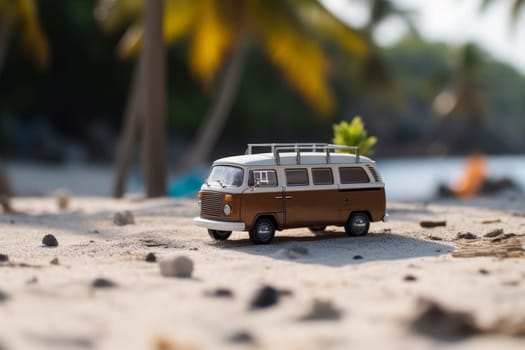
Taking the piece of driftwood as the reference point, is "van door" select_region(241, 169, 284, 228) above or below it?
above

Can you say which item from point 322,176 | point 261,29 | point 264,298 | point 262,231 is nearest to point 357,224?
point 322,176

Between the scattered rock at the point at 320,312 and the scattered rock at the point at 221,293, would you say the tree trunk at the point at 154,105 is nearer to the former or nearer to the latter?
the scattered rock at the point at 221,293

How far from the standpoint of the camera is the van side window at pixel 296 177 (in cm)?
1281

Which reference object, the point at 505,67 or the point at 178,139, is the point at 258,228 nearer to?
the point at 178,139

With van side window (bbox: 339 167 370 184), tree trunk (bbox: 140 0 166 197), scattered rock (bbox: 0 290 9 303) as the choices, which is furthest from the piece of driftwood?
tree trunk (bbox: 140 0 166 197)

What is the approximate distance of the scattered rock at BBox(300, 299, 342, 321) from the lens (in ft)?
24.9

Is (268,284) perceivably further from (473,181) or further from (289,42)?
(473,181)

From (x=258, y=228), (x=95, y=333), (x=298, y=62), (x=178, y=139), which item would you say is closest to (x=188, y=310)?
(x=95, y=333)

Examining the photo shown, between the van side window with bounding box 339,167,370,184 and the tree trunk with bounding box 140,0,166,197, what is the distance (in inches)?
405

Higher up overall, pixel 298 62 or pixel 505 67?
pixel 505 67

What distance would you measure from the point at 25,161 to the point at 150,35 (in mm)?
30381

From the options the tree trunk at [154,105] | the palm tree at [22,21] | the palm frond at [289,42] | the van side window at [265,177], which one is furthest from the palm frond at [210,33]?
the van side window at [265,177]

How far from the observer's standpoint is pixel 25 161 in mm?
51281

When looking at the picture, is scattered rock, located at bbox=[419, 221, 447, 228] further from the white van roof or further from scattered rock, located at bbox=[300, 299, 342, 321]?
scattered rock, located at bbox=[300, 299, 342, 321]
